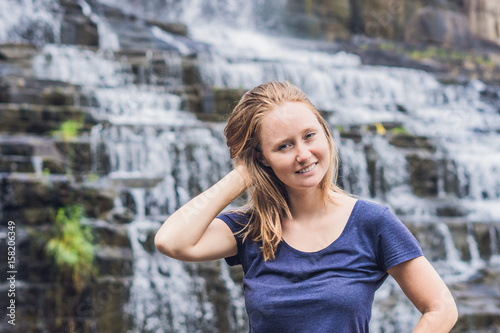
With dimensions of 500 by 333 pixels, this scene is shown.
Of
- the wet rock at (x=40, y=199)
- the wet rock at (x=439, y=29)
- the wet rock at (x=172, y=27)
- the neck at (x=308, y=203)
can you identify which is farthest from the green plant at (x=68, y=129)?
the wet rock at (x=439, y=29)

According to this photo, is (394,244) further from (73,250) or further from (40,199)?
(40,199)

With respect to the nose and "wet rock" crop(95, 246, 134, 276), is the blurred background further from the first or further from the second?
Answer: the nose

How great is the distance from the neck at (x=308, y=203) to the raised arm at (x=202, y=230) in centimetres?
19

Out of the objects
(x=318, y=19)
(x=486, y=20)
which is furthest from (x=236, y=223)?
(x=486, y=20)

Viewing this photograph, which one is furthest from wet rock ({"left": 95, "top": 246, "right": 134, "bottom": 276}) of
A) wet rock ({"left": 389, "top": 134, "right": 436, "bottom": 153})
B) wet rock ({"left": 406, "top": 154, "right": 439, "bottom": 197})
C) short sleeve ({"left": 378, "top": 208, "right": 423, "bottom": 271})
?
wet rock ({"left": 389, "top": 134, "right": 436, "bottom": 153})

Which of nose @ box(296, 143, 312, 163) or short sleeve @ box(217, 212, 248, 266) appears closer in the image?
nose @ box(296, 143, 312, 163)

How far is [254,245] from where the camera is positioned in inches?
68.1

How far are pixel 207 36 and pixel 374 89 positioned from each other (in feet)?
22.6

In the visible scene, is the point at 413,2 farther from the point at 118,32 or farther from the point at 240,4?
the point at 118,32

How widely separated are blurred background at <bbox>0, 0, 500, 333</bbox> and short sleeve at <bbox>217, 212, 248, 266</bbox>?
1.74 ft

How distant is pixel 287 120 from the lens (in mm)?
1650

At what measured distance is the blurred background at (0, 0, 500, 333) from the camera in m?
5.58

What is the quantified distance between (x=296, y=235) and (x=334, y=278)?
0.20 m

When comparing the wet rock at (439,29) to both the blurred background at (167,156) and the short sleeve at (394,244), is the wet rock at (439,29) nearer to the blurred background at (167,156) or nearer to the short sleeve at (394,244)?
the blurred background at (167,156)
